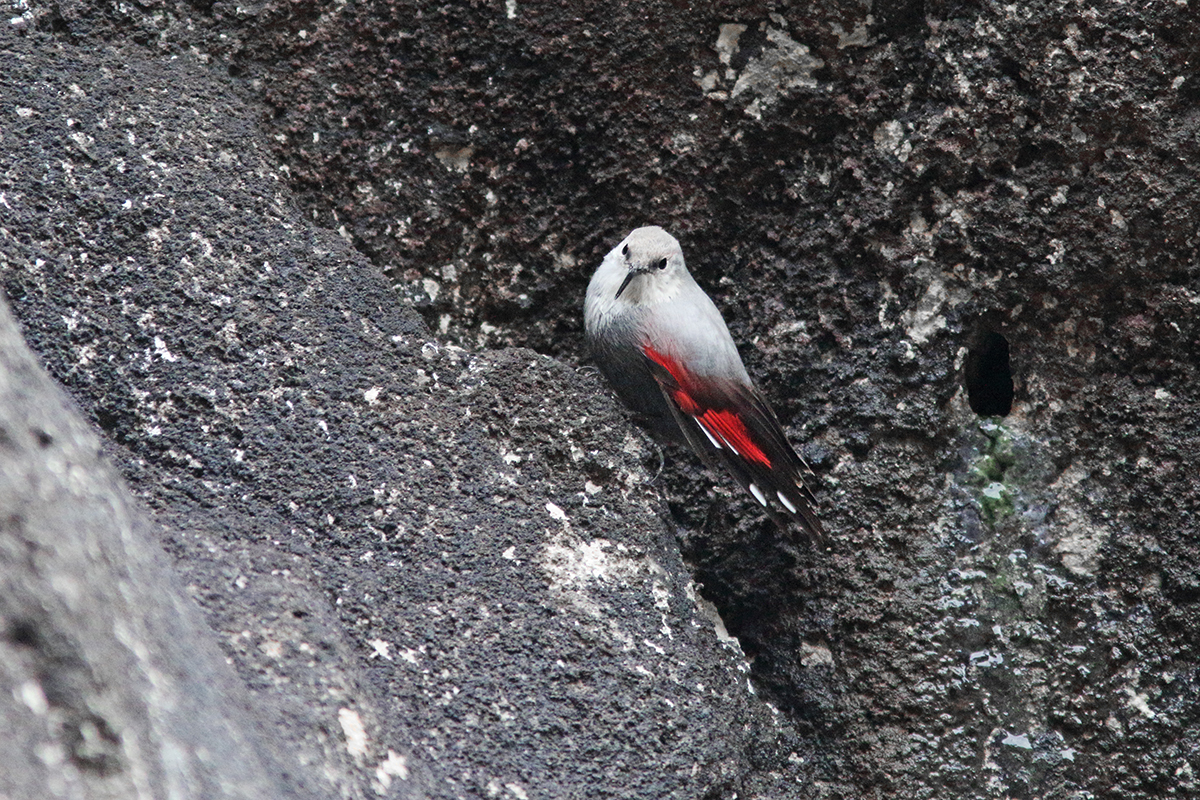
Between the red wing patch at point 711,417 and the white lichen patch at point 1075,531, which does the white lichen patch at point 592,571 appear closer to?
the red wing patch at point 711,417

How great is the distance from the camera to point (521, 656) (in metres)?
2.00

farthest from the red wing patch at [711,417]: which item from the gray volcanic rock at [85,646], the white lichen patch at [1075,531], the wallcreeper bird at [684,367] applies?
the gray volcanic rock at [85,646]

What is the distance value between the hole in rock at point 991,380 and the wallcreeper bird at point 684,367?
49cm

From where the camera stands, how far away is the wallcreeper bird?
2.45 meters

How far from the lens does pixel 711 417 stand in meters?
2.55

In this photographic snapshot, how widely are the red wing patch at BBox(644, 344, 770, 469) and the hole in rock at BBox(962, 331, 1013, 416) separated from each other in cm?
58

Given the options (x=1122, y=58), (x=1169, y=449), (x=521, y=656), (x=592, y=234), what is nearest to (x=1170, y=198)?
(x=1122, y=58)

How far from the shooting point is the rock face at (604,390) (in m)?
2.03

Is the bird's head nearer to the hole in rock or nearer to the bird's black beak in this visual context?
the bird's black beak

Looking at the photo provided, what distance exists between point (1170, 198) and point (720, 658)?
4.78 ft

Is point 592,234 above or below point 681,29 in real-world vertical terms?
below

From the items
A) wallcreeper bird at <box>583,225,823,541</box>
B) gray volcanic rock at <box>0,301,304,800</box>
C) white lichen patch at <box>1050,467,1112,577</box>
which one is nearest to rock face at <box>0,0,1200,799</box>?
white lichen patch at <box>1050,467,1112,577</box>

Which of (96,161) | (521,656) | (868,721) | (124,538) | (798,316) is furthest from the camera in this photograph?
(798,316)

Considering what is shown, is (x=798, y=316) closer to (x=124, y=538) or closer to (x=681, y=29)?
(x=681, y=29)
